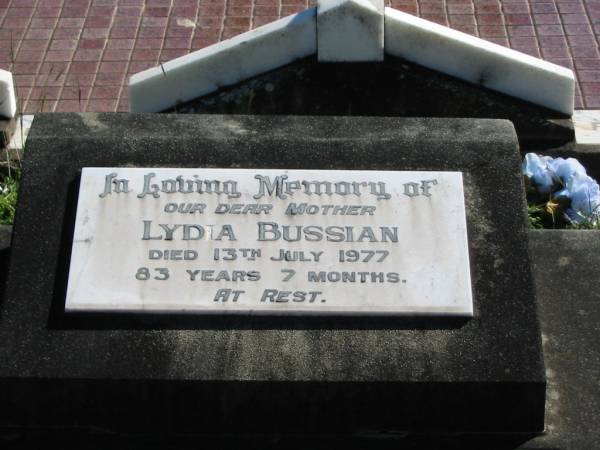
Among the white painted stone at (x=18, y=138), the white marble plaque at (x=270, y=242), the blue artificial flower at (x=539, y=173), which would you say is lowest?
the white marble plaque at (x=270, y=242)

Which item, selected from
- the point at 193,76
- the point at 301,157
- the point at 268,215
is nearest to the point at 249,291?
the point at 268,215

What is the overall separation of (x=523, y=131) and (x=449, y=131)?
Answer: 152cm

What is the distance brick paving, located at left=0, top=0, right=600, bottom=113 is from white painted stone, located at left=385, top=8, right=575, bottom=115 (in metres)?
1.16

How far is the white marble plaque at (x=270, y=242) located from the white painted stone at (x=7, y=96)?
218cm

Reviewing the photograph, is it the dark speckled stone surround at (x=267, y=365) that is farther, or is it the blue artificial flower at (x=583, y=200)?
the blue artificial flower at (x=583, y=200)

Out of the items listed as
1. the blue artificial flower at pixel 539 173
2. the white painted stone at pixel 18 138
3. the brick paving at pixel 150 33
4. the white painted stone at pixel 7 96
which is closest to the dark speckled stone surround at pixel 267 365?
the blue artificial flower at pixel 539 173

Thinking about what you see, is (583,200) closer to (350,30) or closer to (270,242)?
(350,30)

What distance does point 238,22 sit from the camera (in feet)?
24.7

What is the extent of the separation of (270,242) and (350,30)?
2013 millimetres

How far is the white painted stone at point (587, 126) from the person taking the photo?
235 inches

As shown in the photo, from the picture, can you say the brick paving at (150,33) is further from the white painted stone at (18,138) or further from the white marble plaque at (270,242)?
the white marble plaque at (270,242)

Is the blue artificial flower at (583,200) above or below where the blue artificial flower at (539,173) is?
below

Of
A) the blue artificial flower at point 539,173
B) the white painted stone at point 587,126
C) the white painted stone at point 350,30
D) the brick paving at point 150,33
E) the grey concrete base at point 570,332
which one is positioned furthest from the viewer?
the brick paving at point 150,33

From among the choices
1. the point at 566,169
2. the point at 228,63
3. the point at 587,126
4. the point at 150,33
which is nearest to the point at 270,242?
the point at 228,63
